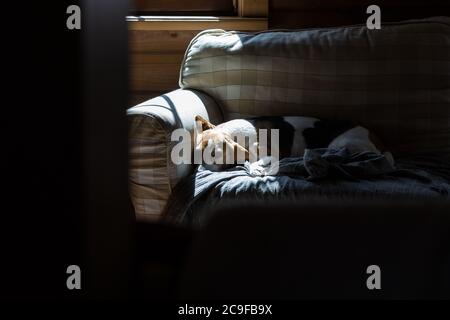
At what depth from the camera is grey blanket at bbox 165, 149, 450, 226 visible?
1.92 m

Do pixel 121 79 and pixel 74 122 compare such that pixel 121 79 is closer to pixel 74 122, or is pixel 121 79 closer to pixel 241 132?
pixel 74 122

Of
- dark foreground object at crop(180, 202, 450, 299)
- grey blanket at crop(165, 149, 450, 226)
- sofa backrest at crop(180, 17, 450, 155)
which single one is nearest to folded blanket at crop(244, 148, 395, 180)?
grey blanket at crop(165, 149, 450, 226)

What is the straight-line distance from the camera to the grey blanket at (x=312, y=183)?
6.29 feet

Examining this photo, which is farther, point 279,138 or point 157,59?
point 157,59

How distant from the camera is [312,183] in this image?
1.97m

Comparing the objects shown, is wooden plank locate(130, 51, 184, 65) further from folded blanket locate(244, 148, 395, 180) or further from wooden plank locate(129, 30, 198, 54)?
folded blanket locate(244, 148, 395, 180)

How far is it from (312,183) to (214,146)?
1.43 ft

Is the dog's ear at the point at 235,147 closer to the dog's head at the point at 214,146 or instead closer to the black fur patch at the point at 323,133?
the dog's head at the point at 214,146

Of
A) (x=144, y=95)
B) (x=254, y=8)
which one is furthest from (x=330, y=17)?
(x=144, y=95)

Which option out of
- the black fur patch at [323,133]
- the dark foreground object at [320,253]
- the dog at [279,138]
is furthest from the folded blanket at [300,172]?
the dark foreground object at [320,253]

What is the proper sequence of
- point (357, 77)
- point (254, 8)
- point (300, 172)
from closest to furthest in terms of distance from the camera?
point (300, 172) → point (357, 77) → point (254, 8)

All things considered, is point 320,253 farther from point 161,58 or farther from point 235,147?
point 161,58
